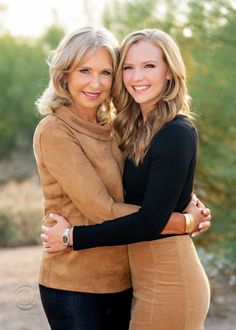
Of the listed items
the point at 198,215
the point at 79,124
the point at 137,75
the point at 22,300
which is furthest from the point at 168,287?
the point at 22,300

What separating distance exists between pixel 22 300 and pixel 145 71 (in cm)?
302

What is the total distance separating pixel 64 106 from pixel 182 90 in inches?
21.2

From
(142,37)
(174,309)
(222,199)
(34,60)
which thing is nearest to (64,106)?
(142,37)

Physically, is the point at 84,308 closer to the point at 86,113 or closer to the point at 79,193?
the point at 79,193

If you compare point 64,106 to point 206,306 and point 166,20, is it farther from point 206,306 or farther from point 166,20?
point 166,20

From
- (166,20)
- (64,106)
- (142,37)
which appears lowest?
(64,106)

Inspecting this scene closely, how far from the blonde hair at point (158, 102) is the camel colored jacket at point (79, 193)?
14 centimetres

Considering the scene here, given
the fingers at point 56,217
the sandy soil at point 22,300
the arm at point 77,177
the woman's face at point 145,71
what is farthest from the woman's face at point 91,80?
the sandy soil at point 22,300

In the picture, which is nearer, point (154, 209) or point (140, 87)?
point (154, 209)

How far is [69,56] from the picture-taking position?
3326 millimetres

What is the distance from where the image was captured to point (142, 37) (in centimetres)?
336

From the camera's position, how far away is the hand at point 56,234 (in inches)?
127

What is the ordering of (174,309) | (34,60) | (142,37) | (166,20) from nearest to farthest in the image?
(174,309) < (142,37) < (166,20) < (34,60)

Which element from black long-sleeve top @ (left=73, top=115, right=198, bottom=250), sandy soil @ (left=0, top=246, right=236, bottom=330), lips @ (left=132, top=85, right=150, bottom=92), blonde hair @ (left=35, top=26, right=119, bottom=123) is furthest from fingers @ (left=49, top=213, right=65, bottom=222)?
sandy soil @ (left=0, top=246, right=236, bottom=330)
